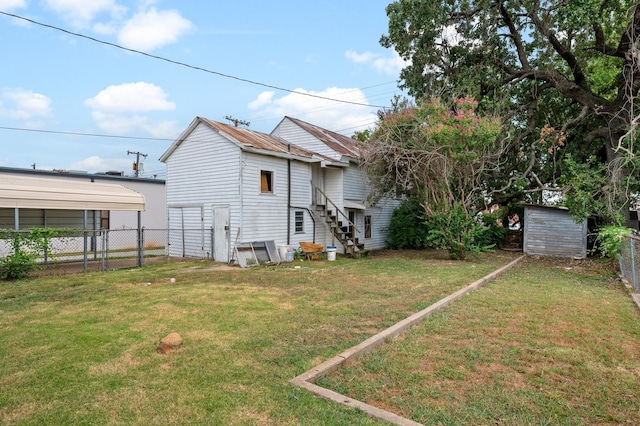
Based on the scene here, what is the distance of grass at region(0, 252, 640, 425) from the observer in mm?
3107

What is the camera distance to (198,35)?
12.4 m

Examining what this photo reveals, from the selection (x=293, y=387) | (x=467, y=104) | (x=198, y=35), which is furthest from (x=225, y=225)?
(x=293, y=387)

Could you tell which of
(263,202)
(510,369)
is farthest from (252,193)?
(510,369)

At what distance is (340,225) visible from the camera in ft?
52.9

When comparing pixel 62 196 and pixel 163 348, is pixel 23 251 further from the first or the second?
pixel 163 348

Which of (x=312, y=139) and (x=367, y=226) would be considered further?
(x=367, y=226)

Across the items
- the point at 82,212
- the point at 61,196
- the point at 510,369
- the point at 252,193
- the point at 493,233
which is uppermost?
the point at 252,193

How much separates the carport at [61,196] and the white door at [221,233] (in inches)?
105

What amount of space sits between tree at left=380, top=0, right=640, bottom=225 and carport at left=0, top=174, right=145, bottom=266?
39.9 ft

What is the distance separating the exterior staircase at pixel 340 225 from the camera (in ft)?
50.8

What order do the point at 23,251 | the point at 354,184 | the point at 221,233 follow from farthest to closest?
the point at 354,184 < the point at 221,233 < the point at 23,251

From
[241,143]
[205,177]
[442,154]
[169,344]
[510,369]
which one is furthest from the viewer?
[205,177]

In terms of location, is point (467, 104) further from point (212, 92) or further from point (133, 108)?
point (133, 108)

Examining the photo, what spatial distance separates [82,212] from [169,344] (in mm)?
14957
